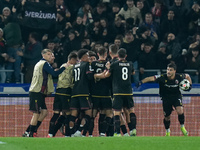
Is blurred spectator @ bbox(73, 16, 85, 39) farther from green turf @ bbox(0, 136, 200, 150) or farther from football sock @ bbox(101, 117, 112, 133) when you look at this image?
green turf @ bbox(0, 136, 200, 150)

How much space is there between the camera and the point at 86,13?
2230 centimetres

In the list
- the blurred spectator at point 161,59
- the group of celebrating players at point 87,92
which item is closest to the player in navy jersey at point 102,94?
the group of celebrating players at point 87,92

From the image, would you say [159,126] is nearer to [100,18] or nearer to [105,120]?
[105,120]

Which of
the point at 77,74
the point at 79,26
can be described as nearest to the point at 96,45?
the point at 79,26

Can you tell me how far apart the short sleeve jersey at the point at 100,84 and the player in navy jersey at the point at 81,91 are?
168 millimetres

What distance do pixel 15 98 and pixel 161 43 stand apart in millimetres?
5453

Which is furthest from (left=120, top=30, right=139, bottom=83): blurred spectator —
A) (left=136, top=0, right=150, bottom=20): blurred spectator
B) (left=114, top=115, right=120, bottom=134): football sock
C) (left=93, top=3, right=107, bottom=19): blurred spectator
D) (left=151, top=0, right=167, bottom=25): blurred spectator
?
(left=114, top=115, right=120, bottom=134): football sock

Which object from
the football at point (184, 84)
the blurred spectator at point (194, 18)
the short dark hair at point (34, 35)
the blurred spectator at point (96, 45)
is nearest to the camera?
the football at point (184, 84)

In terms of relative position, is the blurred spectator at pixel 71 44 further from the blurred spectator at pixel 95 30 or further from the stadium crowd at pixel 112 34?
the blurred spectator at pixel 95 30

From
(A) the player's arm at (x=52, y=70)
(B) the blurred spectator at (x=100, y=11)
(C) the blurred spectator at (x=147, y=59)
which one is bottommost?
(A) the player's arm at (x=52, y=70)

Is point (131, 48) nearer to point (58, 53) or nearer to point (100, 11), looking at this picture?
point (100, 11)

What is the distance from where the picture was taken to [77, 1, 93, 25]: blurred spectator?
22.1 meters

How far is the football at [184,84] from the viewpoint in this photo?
16.6 m

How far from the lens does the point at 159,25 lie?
2198cm
